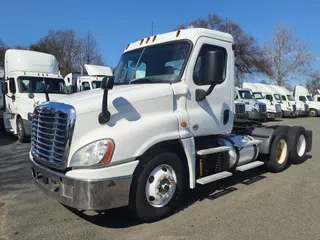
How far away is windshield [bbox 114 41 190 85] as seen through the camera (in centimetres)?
490

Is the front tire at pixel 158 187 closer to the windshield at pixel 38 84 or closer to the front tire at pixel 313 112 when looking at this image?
the windshield at pixel 38 84

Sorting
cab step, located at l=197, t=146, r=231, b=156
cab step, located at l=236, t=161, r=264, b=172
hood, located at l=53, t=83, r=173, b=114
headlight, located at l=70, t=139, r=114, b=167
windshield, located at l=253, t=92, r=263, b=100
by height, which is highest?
hood, located at l=53, t=83, r=173, b=114

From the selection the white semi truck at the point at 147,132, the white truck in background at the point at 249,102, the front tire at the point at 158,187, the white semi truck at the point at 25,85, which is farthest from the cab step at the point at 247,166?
the white truck in background at the point at 249,102

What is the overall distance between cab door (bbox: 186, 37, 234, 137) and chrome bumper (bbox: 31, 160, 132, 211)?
1511mm

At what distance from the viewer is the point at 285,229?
13.8 feet

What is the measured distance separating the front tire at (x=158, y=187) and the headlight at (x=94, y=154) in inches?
23.2

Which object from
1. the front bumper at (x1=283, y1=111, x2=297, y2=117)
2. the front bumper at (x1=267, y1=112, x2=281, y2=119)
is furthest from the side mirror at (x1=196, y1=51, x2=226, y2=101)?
the front bumper at (x1=283, y1=111, x2=297, y2=117)

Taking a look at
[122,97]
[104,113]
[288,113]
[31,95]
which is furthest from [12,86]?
[288,113]

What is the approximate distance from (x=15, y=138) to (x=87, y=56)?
36180 millimetres

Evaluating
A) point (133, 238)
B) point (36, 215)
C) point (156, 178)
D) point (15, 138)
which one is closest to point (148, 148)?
point (156, 178)

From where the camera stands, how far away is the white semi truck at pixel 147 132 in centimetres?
387

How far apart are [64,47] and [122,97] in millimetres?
47373

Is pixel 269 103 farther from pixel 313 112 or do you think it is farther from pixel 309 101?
pixel 309 101

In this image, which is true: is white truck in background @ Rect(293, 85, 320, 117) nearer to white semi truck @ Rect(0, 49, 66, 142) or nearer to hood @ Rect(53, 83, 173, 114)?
white semi truck @ Rect(0, 49, 66, 142)
